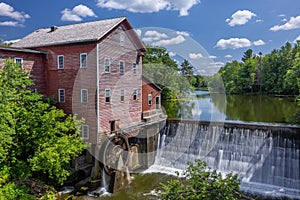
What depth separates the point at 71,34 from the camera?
15.5 m

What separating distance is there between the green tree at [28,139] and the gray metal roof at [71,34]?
3504mm

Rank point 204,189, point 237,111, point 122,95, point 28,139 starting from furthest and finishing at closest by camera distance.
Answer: point 237,111 → point 122,95 → point 28,139 → point 204,189

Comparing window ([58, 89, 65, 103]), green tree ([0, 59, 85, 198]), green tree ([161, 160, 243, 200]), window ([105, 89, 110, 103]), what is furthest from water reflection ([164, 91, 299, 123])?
green tree ([161, 160, 243, 200])

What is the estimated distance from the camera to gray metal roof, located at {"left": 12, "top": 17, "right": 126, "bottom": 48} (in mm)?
14328

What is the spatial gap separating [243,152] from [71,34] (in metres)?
12.8

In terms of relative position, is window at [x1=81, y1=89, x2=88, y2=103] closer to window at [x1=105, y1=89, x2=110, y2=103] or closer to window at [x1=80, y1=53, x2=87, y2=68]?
window at [x1=105, y1=89, x2=110, y2=103]

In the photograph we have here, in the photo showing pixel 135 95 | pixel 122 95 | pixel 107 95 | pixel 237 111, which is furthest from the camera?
pixel 237 111

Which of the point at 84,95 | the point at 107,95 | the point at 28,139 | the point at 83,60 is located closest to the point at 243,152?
the point at 107,95

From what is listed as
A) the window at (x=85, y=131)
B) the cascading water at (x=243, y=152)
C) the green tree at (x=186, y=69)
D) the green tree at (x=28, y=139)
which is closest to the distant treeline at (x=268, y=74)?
the green tree at (x=186, y=69)

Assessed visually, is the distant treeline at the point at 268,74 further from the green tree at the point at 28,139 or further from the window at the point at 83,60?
the green tree at the point at 28,139

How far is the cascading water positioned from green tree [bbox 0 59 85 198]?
21.0 feet

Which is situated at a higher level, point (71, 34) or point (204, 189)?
point (71, 34)

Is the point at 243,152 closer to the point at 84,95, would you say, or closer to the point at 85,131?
the point at 85,131

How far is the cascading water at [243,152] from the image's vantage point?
13.1 m
